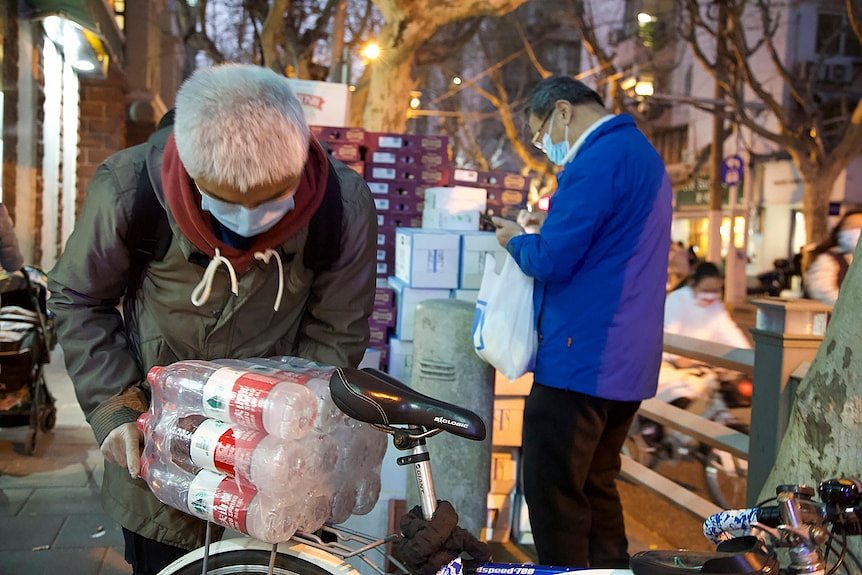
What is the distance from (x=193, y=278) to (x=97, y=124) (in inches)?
607

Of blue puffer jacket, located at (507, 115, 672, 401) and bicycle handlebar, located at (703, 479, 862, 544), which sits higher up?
blue puffer jacket, located at (507, 115, 672, 401)

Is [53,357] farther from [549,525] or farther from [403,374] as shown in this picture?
[549,525]

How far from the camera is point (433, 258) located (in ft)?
18.5

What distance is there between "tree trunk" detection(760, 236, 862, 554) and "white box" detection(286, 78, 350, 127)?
684cm

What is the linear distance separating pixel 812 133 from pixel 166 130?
85.2 feet

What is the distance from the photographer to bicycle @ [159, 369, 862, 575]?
65.5 inches

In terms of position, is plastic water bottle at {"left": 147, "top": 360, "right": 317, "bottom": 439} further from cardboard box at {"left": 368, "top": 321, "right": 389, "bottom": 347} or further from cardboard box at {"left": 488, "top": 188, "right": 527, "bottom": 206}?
cardboard box at {"left": 488, "top": 188, "right": 527, "bottom": 206}

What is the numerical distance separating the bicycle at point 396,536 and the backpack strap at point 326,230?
0.42 metres

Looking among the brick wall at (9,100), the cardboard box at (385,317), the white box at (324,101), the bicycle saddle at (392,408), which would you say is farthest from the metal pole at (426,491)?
the brick wall at (9,100)

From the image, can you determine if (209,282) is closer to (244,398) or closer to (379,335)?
(244,398)

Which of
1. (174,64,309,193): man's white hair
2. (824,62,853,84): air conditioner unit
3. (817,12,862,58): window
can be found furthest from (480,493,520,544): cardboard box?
(817,12,862,58): window

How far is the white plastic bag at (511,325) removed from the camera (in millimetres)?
3141

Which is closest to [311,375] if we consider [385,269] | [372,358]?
[372,358]

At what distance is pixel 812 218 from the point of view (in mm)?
21812
